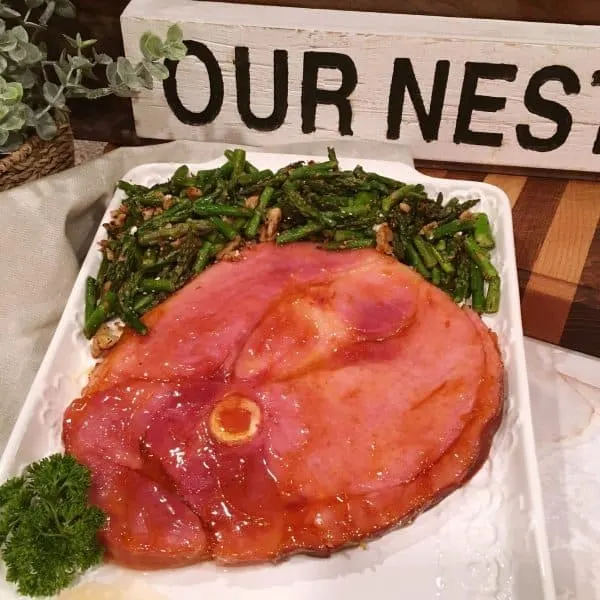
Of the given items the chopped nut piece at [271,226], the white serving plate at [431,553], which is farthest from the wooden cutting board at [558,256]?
the chopped nut piece at [271,226]

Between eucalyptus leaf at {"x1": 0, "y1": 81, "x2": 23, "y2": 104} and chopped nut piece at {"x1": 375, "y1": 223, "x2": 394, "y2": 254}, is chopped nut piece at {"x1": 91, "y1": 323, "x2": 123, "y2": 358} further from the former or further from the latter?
chopped nut piece at {"x1": 375, "y1": 223, "x2": 394, "y2": 254}

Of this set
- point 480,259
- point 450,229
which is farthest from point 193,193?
point 480,259

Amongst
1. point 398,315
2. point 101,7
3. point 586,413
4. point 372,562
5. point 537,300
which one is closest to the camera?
point 372,562

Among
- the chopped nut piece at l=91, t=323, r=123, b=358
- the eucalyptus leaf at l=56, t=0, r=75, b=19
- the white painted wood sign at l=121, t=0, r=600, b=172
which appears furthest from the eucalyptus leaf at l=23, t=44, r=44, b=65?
the chopped nut piece at l=91, t=323, r=123, b=358

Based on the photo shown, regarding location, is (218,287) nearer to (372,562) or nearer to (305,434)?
(305,434)

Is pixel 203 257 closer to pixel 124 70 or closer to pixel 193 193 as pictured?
pixel 193 193

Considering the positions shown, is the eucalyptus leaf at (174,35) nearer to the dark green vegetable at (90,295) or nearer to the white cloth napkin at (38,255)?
the white cloth napkin at (38,255)

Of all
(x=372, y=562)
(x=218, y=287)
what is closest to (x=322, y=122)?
(x=218, y=287)
